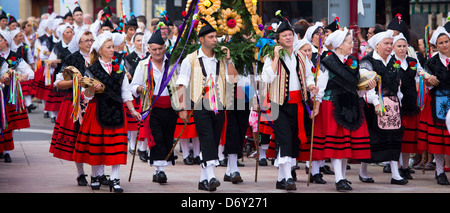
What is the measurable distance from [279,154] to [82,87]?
230 cm

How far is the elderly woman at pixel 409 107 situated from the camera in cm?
1003

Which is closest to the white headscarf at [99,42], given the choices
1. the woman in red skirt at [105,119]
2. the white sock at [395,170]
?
the woman in red skirt at [105,119]

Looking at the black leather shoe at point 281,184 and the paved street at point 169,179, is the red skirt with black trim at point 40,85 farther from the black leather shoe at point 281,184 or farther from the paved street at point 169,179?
the black leather shoe at point 281,184

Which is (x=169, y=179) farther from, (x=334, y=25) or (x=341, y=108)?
(x=334, y=25)

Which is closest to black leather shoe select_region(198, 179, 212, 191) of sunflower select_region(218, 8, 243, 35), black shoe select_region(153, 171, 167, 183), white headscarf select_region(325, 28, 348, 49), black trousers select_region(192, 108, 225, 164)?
black trousers select_region(192, 108, 225, 164)

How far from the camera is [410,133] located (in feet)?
33.4

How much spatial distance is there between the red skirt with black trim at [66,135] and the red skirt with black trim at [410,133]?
161 inches

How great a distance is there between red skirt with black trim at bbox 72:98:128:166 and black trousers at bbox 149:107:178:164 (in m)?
0.80

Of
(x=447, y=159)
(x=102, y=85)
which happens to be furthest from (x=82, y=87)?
(x=447, y=159)

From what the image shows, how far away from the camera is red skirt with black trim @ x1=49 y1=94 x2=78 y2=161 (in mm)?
9352

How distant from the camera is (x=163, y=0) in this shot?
79.3 feet
